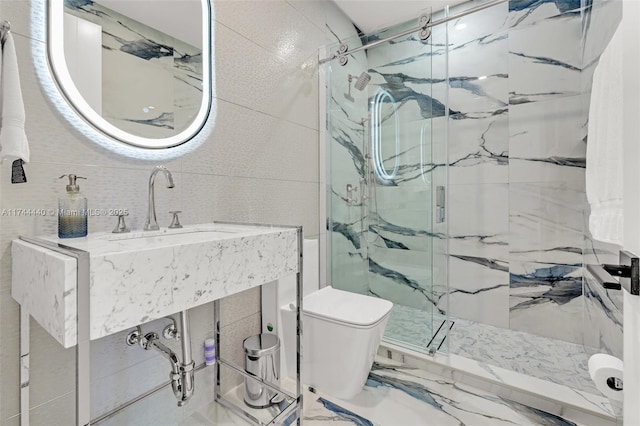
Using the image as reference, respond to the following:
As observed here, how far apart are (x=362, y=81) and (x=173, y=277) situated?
1966 millimetres

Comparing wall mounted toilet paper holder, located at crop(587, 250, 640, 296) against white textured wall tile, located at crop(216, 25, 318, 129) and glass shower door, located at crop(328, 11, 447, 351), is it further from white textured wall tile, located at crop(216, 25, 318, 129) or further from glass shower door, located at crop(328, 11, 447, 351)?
white textured wall tile, located at crop(216, 25, 318, 129)

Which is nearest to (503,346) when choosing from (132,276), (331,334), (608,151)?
(331,334)

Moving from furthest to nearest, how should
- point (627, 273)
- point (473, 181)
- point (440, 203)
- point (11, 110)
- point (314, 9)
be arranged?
point (473, 181), point (314, 9), point (440, 203), point (11, 110), point (627, 273)

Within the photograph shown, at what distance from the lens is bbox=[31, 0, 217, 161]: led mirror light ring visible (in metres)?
0.98

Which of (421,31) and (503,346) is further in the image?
(503,346)

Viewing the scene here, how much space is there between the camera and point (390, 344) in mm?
1971

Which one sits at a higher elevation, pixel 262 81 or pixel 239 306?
pixel 262 81

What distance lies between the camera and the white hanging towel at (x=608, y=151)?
1.02 meters

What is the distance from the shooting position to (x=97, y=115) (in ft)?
3.58

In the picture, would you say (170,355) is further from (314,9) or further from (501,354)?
(314,9)

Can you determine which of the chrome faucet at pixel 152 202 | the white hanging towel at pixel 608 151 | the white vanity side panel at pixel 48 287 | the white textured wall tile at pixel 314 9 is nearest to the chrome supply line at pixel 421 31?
the white textured wall tile at pixel 314 9

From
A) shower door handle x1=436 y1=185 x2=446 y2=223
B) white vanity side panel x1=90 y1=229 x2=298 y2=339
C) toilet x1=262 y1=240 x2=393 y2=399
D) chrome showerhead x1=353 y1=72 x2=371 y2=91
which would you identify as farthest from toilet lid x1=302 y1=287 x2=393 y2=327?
chrome showerhead x1=353 y1=72 x2=371 y2=91

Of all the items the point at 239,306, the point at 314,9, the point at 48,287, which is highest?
the point at 314,9

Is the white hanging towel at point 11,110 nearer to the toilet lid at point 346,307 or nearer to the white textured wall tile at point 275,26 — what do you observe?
the white textured wall tile at point 275,26
